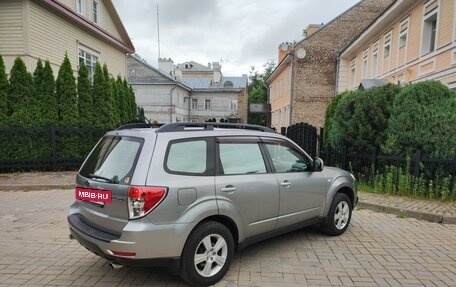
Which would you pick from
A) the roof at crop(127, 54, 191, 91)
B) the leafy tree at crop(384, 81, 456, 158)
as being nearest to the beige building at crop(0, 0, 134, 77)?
the leafy tree at crop(384, 81, 456, 158)

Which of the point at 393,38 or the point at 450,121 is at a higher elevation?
the point at 393,38

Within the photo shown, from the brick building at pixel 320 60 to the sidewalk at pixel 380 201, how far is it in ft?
61.5

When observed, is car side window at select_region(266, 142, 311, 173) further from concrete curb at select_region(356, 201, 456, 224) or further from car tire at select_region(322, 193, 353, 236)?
concrete curb at select_region(356, 201, 456, 224)

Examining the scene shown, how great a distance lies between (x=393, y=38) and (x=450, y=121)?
9.52 meters

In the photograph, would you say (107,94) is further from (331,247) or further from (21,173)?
(331,247)

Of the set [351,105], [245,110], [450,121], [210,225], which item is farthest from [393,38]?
[245,110]

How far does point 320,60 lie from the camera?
83.4 feet

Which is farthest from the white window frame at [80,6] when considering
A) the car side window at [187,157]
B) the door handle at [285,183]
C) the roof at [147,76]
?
the roof at [147,76]

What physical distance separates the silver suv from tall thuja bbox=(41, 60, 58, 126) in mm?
8405

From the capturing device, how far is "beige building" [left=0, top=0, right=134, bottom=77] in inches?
475

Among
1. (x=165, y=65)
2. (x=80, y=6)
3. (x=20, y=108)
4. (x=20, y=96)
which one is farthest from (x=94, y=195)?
(x=165, y=65)

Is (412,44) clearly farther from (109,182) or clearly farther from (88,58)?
(88,58)

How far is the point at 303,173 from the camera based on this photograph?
4754mm

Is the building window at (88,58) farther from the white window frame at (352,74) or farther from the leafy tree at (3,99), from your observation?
the white window frame at (352,74)
